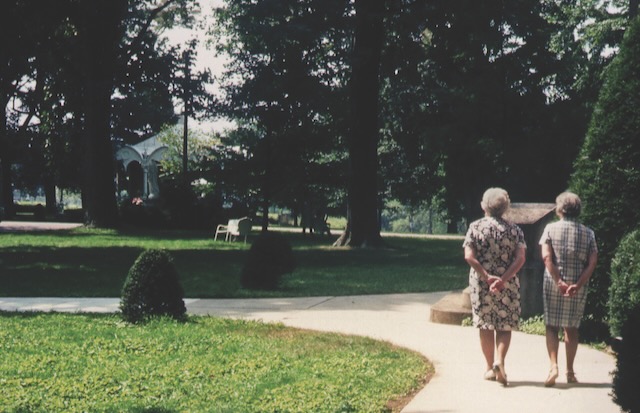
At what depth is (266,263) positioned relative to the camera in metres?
14.1

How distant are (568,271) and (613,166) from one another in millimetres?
2265

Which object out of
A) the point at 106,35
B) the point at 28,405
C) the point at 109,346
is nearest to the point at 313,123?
the point at 106,35

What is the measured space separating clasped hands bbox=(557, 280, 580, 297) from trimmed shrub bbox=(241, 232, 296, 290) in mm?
7641

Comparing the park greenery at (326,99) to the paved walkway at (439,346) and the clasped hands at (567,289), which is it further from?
the clasped hands at (567,289)

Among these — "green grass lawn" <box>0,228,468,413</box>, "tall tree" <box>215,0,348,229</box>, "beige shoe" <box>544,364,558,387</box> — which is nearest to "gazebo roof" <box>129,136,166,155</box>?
"tall tree" <box>215,0,348,229</box>

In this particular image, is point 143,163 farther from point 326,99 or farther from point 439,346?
point 439,346

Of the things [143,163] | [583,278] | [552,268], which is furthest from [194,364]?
[143,163]

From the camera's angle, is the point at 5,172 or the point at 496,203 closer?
the point at 496,203

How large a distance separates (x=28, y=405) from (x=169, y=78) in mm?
32900

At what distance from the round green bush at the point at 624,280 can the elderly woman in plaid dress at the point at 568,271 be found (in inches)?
24.2

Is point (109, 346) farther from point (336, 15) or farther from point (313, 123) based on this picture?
point (313, 123)

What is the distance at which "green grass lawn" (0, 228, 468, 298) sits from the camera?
14.1 m

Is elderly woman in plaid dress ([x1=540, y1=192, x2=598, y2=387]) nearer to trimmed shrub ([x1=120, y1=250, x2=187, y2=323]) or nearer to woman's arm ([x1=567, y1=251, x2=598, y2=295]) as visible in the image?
woman's arm ([x1=567, y1=251, x2=598, y2=295])

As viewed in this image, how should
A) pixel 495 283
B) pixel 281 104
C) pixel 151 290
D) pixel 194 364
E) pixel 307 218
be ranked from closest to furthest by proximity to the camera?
pixel 495 283 < pixel 194 364 < pixel 151 290 < pixel 281 104 < pixel 307 218
